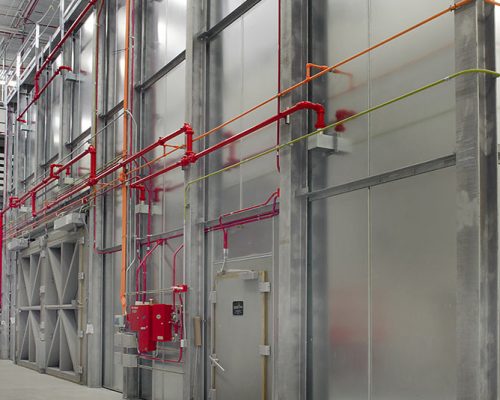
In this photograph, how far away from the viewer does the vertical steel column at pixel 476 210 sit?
5871 mm

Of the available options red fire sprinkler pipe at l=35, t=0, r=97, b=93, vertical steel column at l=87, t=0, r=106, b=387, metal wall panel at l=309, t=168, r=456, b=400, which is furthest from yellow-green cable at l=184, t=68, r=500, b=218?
red fire sprinkler pipe at l=35, t=0, r=97, b=93

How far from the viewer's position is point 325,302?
8.09 m

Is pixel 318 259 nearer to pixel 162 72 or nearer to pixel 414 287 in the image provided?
pixel 414 287

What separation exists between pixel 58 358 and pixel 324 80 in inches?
461

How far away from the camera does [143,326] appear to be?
10.9 metres

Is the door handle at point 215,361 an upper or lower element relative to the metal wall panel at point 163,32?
lower

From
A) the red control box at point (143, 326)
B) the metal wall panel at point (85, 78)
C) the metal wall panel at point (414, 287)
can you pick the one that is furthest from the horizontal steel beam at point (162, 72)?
the metal wall panel at point (414, 287)

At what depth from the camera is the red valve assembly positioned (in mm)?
10828

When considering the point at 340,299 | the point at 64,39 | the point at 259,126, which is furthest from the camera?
the point at 64,39

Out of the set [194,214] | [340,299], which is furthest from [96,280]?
[340,299]

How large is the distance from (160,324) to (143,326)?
29 cm

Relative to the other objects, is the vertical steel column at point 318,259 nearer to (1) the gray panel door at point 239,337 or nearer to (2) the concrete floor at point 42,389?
(1) the gray panel door at point 239,337

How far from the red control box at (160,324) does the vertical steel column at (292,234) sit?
257cm

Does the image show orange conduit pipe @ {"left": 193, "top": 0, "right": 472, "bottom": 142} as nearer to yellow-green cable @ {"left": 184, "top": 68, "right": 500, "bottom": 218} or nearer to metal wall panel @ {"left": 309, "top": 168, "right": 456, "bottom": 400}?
yellow-green cable @ {"left": 184, "top": 68, "right": 500, "bottom": 218}
